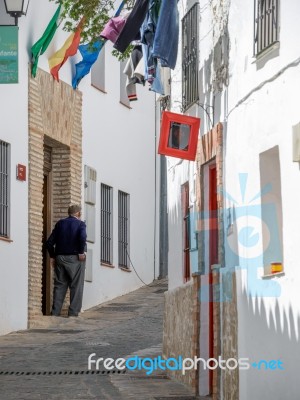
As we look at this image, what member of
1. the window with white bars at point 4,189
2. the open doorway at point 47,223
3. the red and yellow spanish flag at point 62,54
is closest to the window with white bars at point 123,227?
the open doorway at point 47,223

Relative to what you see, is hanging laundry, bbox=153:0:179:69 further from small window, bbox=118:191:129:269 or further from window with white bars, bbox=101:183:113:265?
small window, bbox=118:191:129:269

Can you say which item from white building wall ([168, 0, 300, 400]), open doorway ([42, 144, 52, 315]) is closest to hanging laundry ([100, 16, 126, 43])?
white building wall ([168, 0, 300, 400])

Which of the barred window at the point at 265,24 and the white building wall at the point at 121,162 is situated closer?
the barred window at the point at 265,24

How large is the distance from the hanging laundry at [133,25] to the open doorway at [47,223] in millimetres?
9007

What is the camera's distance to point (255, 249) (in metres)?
14.5

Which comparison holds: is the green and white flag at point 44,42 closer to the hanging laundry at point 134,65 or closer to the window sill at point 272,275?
the hanging laundry at point 134,65

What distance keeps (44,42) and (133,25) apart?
24.0 feet

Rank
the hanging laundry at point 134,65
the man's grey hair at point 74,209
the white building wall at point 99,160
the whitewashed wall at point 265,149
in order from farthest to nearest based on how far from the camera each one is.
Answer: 1. the man's grey hair at point 74,209
2. the white building wall at point 99,160
3. the hanging laundry at point 134,65
4. the whitewashed wall at point 265,149

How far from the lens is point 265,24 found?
14328 millimetres

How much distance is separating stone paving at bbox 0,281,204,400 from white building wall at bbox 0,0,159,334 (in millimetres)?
675

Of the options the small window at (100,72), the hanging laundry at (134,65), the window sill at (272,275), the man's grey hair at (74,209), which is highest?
the small window at (100,72)

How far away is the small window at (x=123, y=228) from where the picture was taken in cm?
3088

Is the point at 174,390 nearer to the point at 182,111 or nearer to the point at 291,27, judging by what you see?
the point at 182,111

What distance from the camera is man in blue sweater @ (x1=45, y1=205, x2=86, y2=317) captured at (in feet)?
84.2
